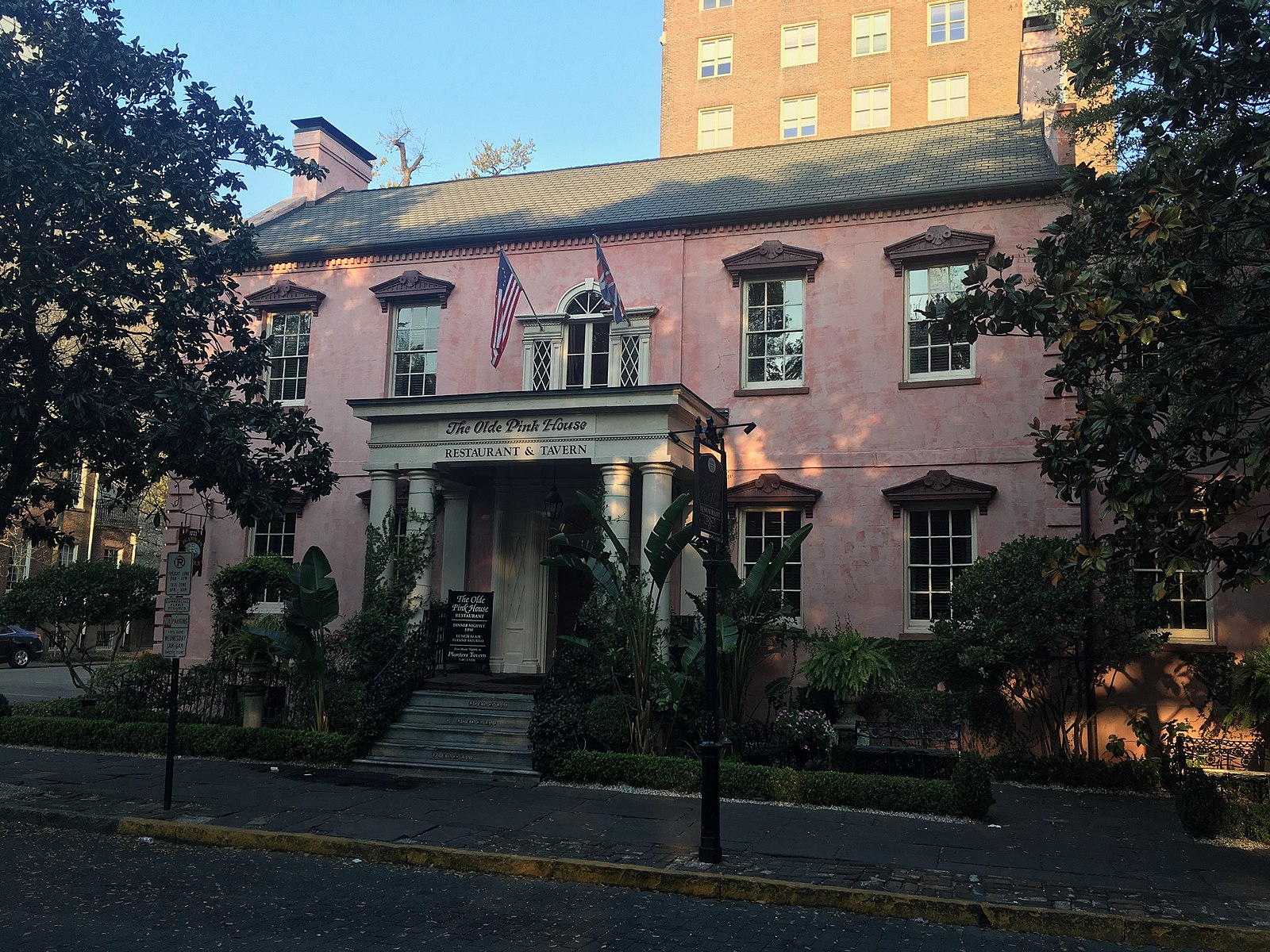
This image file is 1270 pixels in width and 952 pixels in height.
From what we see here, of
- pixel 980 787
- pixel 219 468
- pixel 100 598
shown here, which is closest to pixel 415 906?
pixel 980 787

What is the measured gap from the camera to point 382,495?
15.6m

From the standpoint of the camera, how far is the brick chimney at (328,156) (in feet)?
76.1

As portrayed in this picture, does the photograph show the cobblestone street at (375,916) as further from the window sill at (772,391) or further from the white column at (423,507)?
the window sill at (772,391)

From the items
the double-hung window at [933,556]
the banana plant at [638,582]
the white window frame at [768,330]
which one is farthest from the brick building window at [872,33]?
the banana plant at [638,582]

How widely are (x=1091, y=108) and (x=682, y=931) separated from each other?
13.1 meters

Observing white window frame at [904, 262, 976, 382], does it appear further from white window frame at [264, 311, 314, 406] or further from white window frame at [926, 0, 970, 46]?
white window frame at [926, 0, 970, 46]

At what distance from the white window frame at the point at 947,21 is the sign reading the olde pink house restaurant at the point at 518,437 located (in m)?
27.9

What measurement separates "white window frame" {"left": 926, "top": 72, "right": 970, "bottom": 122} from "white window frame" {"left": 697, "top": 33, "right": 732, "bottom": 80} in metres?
7.61

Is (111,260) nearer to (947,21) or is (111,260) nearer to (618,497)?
(618,497)

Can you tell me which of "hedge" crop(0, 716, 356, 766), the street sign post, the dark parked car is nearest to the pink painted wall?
"hedge" crop(0, 716, 356, 766)

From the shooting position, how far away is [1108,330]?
8.55 meters

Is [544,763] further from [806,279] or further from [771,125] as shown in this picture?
[771,125]

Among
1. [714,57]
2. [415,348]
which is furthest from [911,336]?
[714,57]

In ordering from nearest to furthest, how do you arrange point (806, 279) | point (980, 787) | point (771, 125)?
point (980, 787), point (806, 279), point (771, 125)
